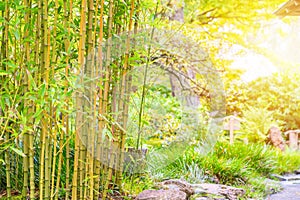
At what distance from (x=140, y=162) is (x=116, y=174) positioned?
33 cm

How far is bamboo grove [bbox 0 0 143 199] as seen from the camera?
5.01ft

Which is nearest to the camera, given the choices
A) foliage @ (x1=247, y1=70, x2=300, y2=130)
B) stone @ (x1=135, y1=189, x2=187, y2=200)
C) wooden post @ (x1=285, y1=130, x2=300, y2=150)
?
stone @ (x1=135, y1=189, x2=187, y2=200)

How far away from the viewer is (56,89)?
5.18 ft

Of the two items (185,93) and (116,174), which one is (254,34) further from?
(116,174)

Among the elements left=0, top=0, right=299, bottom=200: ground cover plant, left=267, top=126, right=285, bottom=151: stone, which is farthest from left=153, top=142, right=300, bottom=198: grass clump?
left=267, top=126, right=285, bottom=151: stone

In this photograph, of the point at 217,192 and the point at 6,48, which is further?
the point at 217,192

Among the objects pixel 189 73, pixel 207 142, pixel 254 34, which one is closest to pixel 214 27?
pixel 254 34

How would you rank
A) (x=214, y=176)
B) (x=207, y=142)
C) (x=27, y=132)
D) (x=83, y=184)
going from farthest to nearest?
(x=207, y=142) < (x=214, y=176) < (x=83, y=184) < (x=27, y=132)

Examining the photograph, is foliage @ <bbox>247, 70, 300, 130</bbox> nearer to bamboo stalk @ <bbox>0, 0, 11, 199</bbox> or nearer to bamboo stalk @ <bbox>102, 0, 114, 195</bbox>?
bamboo stalk @ <bbox>102, 0, 114, 195</bbox>

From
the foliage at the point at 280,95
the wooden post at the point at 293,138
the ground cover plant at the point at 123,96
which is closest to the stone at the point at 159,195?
the ground cover plant at the point at 123,96

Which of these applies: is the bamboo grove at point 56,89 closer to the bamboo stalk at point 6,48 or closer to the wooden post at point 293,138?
the bamboo stalk at point 6,48

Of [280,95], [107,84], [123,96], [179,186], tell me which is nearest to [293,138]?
[280,95]

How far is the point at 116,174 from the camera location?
7.64 ft

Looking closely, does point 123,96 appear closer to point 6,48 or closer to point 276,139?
point 6,48
